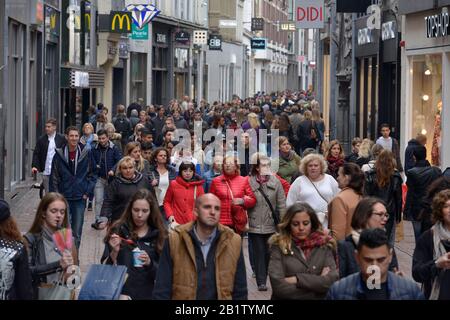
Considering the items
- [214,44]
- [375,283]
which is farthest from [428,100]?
[214,44]

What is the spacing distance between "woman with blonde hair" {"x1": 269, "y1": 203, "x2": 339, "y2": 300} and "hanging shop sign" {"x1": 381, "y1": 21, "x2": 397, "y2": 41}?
2200cm

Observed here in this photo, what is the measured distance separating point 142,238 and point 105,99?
3440 cm

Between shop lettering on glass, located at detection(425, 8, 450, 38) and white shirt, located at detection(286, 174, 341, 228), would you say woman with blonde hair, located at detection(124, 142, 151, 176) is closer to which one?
white shirt, located at detection(286, 174, 341, 228)

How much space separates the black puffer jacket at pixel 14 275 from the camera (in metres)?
8.11

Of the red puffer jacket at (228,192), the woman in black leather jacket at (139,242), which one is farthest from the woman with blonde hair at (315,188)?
the woman in black leather jacket at (139,242)

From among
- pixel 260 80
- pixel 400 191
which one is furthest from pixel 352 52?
pixel 260 80

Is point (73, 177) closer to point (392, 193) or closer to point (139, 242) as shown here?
point (392, 193)

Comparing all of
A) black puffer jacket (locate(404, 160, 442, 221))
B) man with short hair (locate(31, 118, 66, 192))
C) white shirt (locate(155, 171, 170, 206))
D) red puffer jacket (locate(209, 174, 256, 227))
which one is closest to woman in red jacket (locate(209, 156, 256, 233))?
red puffer jacket (locate(209, 174, 256, 227))

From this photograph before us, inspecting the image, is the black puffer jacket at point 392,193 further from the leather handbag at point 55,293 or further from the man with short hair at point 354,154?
the leather handbag at point 55,293

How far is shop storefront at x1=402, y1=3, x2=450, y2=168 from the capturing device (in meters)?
24.6

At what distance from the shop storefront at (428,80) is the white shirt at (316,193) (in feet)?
36.6

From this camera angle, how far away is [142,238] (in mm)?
9477

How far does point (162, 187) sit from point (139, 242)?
5.95 meters
